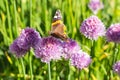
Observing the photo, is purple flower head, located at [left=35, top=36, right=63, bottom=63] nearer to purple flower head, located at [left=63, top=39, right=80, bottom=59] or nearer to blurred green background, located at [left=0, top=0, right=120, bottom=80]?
purple flower head, located at [left=63, top=39, right=80, bottom=59]

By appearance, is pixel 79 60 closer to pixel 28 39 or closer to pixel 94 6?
pixel 28 39

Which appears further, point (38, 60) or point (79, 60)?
point (38, 60)

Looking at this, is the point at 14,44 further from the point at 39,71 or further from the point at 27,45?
the point at 39,71

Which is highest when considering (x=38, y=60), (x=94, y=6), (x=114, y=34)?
(x=94, y=6)

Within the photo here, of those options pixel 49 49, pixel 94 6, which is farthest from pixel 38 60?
pixel 49 49

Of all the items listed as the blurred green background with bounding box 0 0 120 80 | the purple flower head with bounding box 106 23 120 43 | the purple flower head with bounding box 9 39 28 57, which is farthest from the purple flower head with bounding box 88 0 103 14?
the purple flower head with bounding box 9 39 28 57

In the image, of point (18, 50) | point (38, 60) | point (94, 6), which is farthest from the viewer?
point (94, 6)

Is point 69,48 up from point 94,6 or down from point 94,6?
down

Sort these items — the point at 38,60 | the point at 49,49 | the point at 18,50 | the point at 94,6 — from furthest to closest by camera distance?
the point at 94,6
the point at 38,60
the point at 18,50
the point at 49,49
